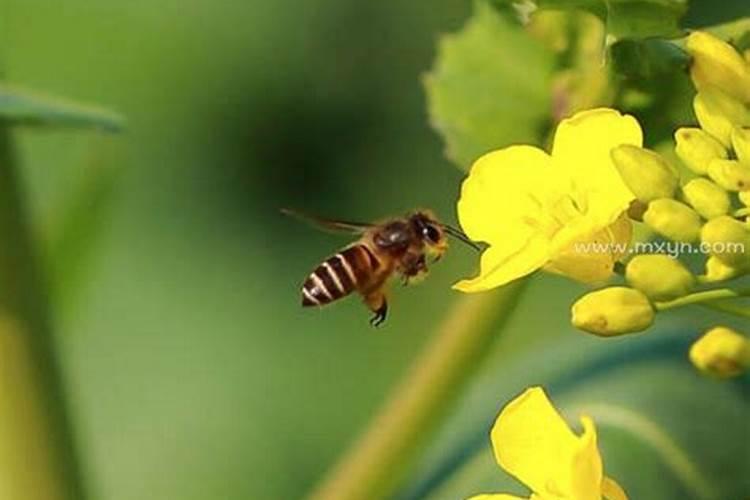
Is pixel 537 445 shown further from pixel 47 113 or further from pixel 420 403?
pixel 47 113

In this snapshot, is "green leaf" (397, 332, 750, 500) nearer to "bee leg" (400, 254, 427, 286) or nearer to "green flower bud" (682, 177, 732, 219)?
"bee leg" (400, 254, 427, 286)

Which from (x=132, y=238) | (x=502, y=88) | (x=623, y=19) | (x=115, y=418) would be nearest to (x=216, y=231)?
(x=132, y=238)

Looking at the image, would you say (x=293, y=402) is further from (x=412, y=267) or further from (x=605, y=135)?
(x=605, y=135)

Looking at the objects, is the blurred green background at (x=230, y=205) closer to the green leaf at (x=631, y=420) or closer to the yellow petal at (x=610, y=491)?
the green leaf at (x=631, y=420)

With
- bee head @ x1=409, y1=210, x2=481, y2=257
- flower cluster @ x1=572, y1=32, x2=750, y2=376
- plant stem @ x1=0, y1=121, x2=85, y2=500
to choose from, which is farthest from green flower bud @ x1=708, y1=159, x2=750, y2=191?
plant stem @ x1=0, y1=121, x2=85, y2=500

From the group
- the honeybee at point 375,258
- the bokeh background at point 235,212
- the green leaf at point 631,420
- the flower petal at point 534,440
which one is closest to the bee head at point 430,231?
the honeybee at point 375,258
